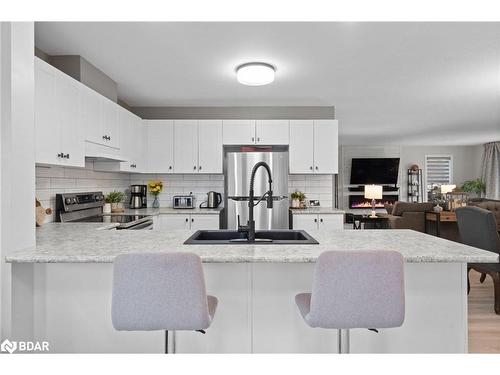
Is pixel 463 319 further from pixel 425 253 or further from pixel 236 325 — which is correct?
pixel 236 325

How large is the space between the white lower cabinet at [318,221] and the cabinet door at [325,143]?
26.4 inches

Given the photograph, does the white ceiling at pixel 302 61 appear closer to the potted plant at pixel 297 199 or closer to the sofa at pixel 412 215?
the potted plant at pixel 297 199

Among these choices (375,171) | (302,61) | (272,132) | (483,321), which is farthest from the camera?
(375,171)

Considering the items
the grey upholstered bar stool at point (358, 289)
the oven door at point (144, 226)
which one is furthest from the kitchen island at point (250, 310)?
the oven door at point (144, 226)

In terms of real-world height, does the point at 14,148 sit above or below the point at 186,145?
below

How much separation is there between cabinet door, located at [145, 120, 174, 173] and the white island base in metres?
2.72

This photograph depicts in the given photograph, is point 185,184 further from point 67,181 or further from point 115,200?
point 67,181

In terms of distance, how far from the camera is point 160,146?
14.1 feet

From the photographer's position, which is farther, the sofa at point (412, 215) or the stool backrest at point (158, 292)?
the sofa at point (412, 215)

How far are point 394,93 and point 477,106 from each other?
1.72 m

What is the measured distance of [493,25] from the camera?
2.35 m

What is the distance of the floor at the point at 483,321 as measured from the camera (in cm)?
230

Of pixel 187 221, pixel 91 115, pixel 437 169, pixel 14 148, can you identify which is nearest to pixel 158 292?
pixel 14 148

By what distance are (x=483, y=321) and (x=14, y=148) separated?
3.64 meters
